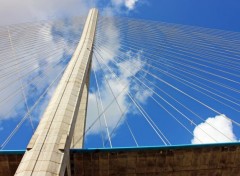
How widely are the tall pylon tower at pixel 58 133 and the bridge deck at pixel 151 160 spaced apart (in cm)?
104

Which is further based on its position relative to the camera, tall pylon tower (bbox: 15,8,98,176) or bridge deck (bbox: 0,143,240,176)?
bridge deck (bbox: 0,143,240,176)

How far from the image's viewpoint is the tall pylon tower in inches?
343

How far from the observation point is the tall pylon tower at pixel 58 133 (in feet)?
28.6

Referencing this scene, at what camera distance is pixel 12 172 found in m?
12.9

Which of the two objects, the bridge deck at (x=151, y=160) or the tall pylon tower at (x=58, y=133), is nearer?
the tall pylon tower at (x=58, y=133)

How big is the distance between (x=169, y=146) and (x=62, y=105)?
3700 millimetres

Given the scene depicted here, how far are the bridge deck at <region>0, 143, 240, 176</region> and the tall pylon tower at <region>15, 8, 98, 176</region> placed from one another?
3.42ft

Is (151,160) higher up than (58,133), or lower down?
higher up

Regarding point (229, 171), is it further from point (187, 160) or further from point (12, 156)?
point (12, 156)

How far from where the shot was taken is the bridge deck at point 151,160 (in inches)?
492

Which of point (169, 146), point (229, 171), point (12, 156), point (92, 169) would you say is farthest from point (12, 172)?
point (229, 171)

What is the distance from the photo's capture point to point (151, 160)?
12789mm

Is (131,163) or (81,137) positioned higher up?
(81,137)

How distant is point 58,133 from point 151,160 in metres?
3.96
